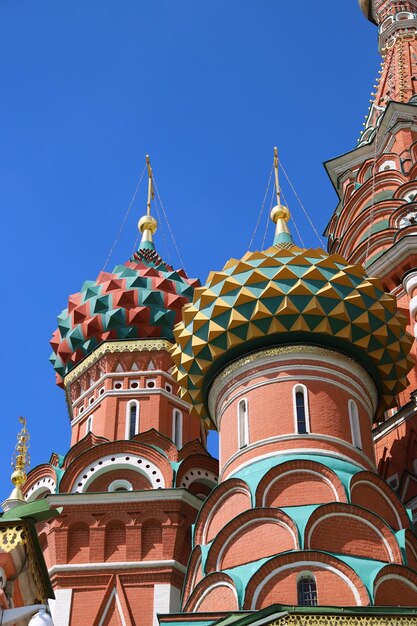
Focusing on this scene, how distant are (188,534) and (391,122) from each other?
9436 millimetres

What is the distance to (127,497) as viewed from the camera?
17.5 meters

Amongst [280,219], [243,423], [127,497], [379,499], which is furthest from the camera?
[280,219]

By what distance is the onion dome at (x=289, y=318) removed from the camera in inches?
602

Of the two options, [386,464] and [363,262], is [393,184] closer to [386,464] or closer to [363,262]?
[363,262]

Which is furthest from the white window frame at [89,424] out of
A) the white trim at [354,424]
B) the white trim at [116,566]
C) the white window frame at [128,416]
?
the white trim at [354,424]

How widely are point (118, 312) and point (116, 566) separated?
186 inches

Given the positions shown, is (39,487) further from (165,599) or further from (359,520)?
(359,520)

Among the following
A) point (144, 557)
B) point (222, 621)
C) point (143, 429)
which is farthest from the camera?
point (143, 429)

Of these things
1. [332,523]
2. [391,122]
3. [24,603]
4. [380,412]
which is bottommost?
[24,603]

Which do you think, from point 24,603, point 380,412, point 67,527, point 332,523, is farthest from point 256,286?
point 24,603

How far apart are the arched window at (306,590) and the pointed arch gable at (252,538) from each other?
488 mm

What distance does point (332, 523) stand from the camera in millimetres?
13484

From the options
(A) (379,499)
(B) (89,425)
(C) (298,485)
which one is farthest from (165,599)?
(B) (89,425)

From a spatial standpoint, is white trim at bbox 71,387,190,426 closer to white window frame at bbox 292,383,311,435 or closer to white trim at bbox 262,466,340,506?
white window frame at bbox 292,383,311,435
